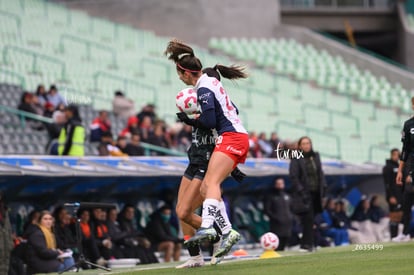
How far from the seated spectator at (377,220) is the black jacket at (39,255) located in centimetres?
1015

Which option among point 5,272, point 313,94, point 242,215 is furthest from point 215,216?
point 313,94

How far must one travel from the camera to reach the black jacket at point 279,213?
2344 cm

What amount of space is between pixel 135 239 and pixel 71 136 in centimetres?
227

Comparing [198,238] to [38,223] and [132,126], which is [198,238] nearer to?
[38,223]

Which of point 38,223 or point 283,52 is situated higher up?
point 283,52

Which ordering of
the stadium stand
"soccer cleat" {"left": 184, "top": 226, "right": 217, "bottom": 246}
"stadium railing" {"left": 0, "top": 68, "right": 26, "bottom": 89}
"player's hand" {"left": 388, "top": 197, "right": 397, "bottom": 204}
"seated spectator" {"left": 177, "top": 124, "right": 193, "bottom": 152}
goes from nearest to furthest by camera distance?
1. "soccer cleat" {"left": 184, "top": 226, "right": 217, "bottom": 246}
2. "player's hand" {"left": 388, "top": 197, "right": 397, "bottom": 204}
3. "stadium railing" {"left": 0, "top": 68, "right": 26, "bottom": 89}
4. "seated spectator" {"left": 177, "top": 124, "right": 193, "bottom": 152}
5. the stadium stand

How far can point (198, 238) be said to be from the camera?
484 inches

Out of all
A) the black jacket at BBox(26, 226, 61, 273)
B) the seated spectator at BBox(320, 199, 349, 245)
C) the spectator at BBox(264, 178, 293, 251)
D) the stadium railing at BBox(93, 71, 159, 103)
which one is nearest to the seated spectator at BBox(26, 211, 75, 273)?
the black jacket at BBox(26, 226, 61, 273)

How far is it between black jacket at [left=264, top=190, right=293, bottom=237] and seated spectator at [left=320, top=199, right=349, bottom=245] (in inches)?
55.6

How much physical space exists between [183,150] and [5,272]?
1122cm

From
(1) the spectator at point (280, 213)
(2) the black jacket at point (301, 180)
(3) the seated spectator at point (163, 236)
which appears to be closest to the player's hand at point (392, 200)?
(1) the spectator at point (280, 213)

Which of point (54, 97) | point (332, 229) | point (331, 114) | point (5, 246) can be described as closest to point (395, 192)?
point (332, 229)

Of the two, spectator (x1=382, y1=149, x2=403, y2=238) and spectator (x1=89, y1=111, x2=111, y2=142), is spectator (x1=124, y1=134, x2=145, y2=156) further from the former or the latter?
spectator (x1=382, y1=149, x2=403, y2=238)

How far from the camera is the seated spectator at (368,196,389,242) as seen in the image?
26.0 meters
